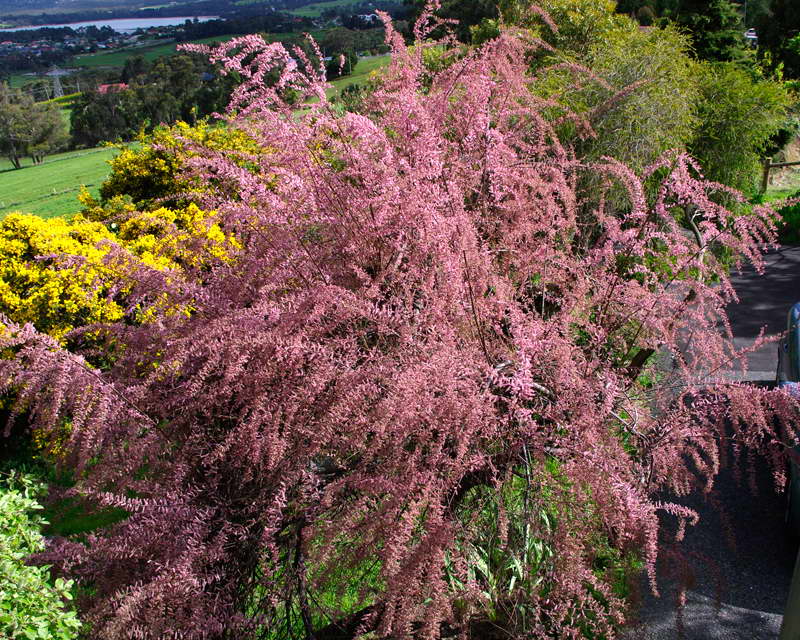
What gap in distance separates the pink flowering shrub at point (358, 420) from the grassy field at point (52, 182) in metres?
18.3

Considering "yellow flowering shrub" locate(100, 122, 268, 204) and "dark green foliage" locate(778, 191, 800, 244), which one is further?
"dark green foliage" locate(778, 191, 800, 244)

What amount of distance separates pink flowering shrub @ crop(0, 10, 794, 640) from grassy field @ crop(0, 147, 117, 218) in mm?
18259

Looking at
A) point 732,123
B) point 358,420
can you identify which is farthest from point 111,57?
point 358,420

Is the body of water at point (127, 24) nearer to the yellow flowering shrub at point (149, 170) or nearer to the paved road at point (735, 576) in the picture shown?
the yellow flowering shrub at point (149, 170)

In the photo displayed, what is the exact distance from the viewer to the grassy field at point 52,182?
21766mm

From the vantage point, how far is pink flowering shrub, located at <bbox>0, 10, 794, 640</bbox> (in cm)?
186

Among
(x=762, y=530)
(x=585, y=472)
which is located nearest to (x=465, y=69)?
(x=585, y=472)

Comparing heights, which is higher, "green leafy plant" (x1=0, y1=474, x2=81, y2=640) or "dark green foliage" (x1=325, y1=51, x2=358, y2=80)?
"dark green foliage" (x1=325, y1=51, x2=358, y2=80)

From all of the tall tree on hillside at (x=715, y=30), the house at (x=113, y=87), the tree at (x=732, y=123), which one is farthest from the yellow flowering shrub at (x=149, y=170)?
the house at (x=113, y=87)

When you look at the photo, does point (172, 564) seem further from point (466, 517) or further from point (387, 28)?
point (387, 28)

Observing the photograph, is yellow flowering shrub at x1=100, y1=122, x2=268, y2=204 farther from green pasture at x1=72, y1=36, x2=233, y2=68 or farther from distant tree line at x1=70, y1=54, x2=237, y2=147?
green pasture at x1=72, y1=36, x2=233, y2=68

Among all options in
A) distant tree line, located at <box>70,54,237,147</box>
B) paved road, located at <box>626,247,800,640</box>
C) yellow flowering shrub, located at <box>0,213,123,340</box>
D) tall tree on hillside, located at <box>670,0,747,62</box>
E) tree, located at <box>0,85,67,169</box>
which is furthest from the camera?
tree, located at <box>0,85,67,169</box>

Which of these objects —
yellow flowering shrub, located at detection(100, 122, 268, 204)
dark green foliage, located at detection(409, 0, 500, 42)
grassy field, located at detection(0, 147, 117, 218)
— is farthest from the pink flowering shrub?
dark green foliage, located at detection(409, 0, 500, 42)

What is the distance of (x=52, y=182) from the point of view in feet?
89.1
